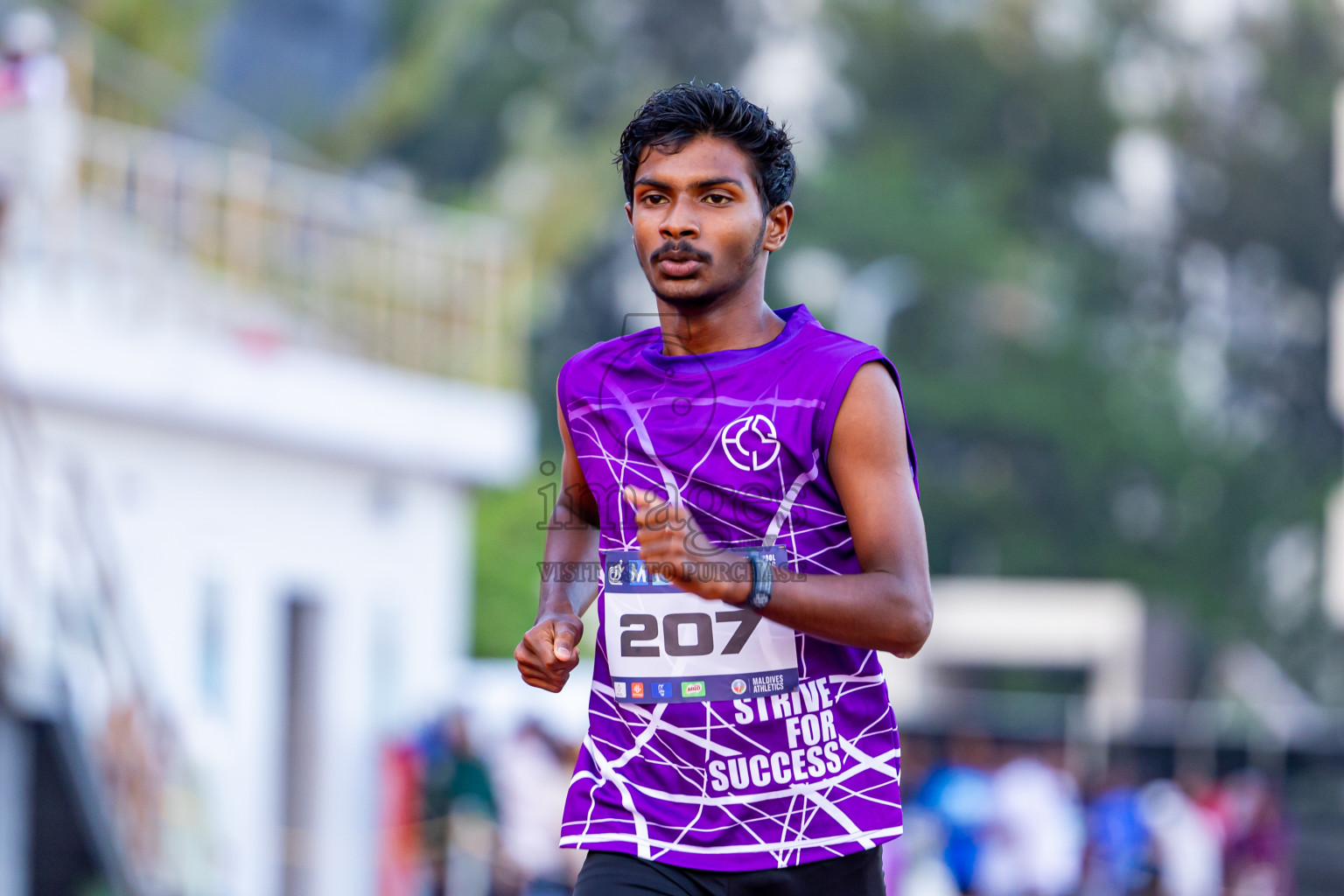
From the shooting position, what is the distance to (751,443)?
325cm

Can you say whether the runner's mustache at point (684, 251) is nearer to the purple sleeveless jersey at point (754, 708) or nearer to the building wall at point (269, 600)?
the purple sleeveless jersey at point (754, 708)

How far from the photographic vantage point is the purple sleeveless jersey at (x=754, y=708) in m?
3.23

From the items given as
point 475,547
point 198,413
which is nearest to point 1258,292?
point 475,547

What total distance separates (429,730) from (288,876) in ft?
7.02

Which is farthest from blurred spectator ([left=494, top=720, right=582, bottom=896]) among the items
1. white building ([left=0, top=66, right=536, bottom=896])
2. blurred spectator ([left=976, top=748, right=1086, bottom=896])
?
blurred spectator ([left=976, top=748, right=1086, bottom=896])

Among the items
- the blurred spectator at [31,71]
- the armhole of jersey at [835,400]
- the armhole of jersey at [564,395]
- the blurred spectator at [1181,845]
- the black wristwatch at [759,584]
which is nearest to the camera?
the black wristwatch at [759,584]

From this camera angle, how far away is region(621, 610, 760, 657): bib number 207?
3250mm

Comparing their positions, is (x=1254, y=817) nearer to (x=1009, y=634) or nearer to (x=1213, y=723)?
(x=1213, y=723)

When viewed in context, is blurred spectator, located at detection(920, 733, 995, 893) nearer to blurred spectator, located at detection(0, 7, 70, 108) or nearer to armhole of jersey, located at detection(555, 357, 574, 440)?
blurred spectator, located at detection(0, 7, 70, 108)

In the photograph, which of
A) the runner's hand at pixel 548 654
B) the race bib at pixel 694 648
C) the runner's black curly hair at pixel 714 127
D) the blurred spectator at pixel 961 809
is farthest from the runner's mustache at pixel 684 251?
the blurred spectator at pixel 961 809

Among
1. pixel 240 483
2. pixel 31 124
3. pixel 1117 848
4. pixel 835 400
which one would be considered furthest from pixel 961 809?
pixel 835 400

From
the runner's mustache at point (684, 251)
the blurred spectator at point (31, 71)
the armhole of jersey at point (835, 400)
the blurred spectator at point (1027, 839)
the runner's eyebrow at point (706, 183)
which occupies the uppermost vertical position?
the blurred spectator at point (31, 71)

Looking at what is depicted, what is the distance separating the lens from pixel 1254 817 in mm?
18500

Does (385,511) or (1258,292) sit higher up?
(1258,292)
